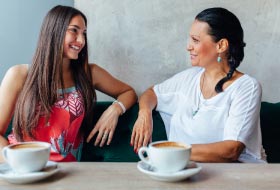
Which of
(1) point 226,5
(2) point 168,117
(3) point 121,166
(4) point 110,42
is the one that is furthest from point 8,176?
(1) point 226,5

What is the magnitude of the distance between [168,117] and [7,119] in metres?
0.69

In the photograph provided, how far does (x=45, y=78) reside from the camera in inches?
61.5

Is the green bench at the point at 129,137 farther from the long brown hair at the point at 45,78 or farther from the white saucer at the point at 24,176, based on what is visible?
the white saucer at the point at 24,176

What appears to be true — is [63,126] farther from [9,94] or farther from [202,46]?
[202,46]

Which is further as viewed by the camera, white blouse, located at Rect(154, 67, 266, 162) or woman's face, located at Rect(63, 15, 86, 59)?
woman's face, located at Rect(63, 15, 86, 59)

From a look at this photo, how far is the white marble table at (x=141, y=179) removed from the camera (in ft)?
3.02

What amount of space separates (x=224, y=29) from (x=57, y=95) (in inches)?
28.7

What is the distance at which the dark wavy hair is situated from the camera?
1564 millimetres

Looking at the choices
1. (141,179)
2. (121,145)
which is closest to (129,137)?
(121,145)

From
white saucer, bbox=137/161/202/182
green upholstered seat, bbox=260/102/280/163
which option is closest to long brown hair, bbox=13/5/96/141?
white saucer, bbox=137/161/202/182

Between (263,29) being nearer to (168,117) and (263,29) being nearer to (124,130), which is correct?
(168,117)

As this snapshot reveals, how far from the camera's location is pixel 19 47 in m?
2.03


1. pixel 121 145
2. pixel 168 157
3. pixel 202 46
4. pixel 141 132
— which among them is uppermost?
pixel 202 46

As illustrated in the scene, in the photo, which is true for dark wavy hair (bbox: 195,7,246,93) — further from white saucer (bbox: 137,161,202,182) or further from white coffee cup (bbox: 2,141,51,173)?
white coffee cup (bbox: 2,141,51,173)
